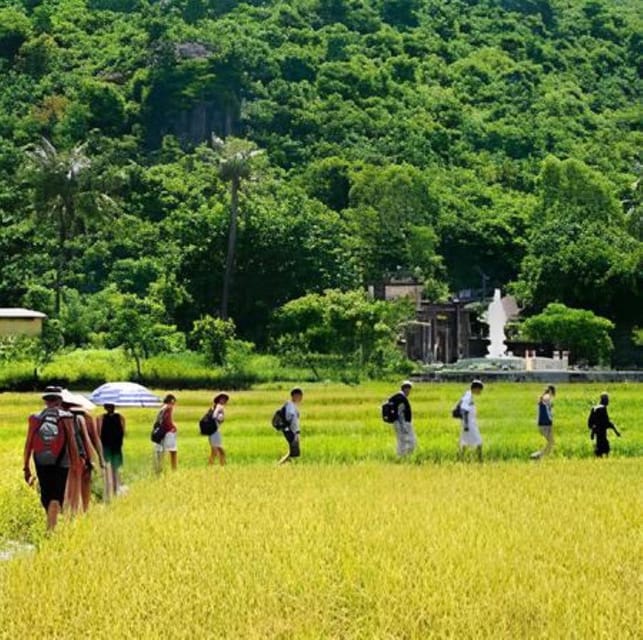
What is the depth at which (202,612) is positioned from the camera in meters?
9.05

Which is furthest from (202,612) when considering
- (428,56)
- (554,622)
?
(428,56)

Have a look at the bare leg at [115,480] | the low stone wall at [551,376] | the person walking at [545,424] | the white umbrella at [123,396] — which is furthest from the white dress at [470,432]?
the low stone wall at [551,376]

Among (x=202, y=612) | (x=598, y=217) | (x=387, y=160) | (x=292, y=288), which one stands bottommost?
(x=202, y=612)

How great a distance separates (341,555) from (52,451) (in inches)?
146

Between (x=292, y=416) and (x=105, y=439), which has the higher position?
(x=292, y=416)

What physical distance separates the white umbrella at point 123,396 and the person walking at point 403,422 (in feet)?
38.3

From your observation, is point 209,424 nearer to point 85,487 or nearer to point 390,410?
point 390,410

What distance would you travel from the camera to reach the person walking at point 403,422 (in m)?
20.8

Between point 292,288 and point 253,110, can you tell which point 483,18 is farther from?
point 292,288

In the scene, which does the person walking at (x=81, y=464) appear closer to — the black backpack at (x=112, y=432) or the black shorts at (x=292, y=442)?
the black backpack at (x=112, y=432)

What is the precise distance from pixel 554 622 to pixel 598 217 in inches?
3099

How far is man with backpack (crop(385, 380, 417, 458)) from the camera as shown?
68.3 feet

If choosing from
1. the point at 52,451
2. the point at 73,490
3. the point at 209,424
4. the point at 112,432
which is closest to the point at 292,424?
the point at 209,424

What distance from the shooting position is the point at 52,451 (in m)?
13.3
